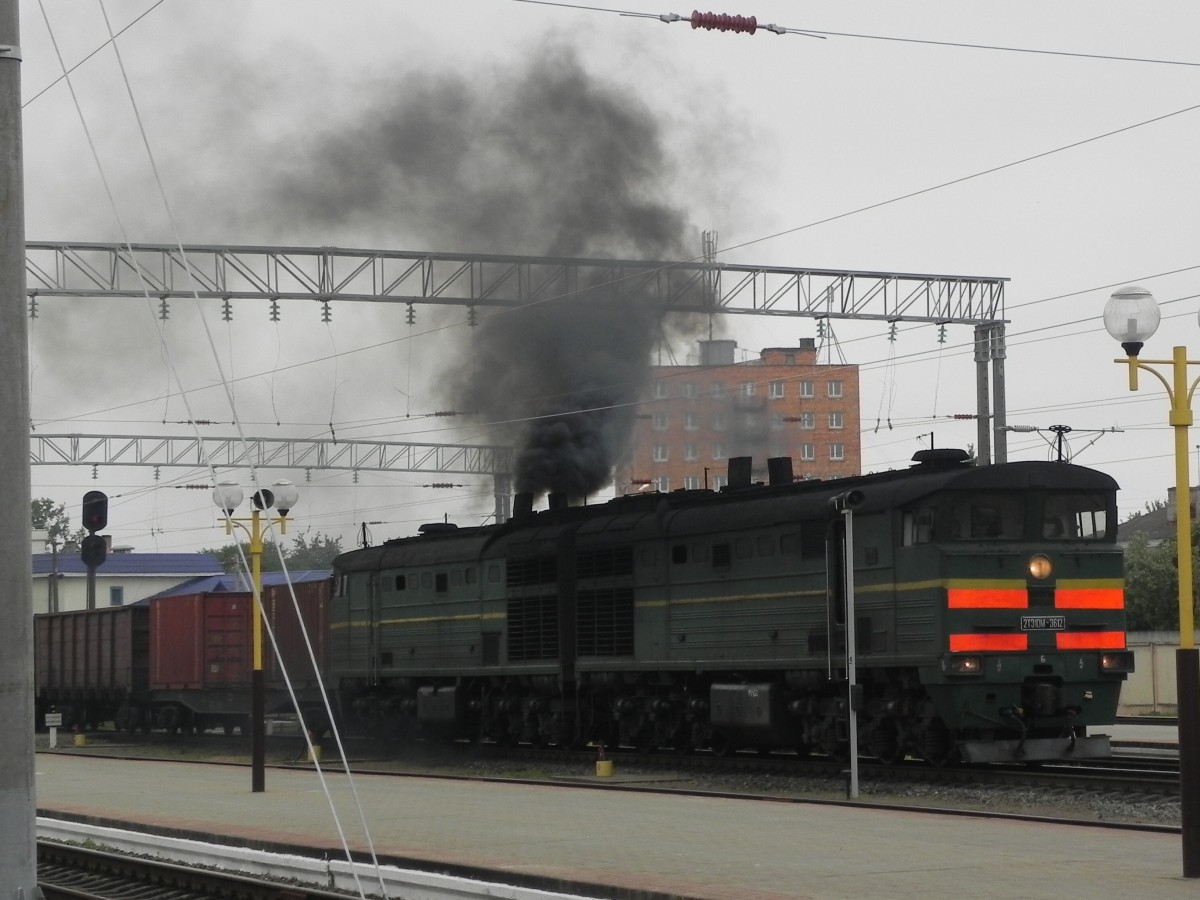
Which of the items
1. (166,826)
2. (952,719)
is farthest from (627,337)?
(166,826)

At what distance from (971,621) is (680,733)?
6.57 m

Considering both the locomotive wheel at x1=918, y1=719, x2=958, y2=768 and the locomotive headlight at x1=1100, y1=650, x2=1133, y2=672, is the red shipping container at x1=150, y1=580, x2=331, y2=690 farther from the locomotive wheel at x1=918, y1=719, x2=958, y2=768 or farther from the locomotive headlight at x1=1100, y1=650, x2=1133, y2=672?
the locomotive headlight at x1=1100, y1=650, x2=1133, y2=672

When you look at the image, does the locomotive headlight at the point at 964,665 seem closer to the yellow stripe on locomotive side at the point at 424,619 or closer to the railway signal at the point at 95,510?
the yellow stripe on locomotive side at the point at 424,619

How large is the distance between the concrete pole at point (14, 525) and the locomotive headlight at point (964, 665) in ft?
46.8

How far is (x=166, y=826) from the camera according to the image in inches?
687

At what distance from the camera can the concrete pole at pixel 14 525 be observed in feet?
24.3

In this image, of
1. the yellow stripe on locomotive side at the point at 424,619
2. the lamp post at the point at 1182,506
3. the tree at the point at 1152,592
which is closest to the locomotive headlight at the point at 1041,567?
the lamp post at the point at 1182,506

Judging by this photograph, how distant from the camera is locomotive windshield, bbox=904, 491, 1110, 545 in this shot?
68.3 ft

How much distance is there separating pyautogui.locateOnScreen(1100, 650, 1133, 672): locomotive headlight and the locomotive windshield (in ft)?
4.81

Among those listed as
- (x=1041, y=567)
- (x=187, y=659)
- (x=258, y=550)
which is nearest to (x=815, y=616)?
(x=1041, y=567)

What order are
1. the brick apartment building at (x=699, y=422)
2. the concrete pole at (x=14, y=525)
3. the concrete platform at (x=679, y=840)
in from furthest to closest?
the brick apartment building at (x=699, y=422) → the concrete platform at (x=679, y=840) → the concrete pole at (x=14, y=525)

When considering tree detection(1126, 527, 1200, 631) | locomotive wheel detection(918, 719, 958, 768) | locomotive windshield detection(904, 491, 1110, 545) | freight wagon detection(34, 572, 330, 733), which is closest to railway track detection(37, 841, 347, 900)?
locomotive wheel detection(918, 719, 958, 768)

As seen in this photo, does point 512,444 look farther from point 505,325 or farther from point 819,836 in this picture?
point 819,836

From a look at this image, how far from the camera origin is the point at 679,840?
1484 cm
